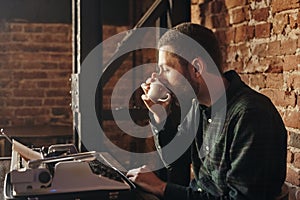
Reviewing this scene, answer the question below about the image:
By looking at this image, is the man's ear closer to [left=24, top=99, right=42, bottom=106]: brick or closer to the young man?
the young man

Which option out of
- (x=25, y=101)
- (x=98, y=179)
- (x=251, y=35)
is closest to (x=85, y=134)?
(x=251, y=35)

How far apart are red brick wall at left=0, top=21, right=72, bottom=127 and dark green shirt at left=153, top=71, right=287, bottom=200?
2.96m

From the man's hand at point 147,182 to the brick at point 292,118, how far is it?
2.08ft

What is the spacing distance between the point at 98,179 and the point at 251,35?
1109 millimetres

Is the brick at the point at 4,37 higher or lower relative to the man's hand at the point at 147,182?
higher

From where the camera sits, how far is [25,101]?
435 centimetres

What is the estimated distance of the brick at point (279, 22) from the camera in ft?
5.95

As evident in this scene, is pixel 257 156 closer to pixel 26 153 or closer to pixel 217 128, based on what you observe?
pixel 217 128

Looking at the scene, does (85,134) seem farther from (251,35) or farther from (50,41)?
(50,41)

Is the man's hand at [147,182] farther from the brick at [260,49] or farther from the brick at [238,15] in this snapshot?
the brick at [238,15]

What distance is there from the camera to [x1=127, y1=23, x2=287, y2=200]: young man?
1320 mm

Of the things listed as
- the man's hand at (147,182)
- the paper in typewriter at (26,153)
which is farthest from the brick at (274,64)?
the paper in typewriter at (26,153)

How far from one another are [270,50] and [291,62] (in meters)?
0.16

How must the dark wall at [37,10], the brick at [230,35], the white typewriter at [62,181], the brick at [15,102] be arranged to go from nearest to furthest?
the white typewriter at [62,181] → the brick at [230,35] → the dark wall at [37,10] → the brick at [15,102]
